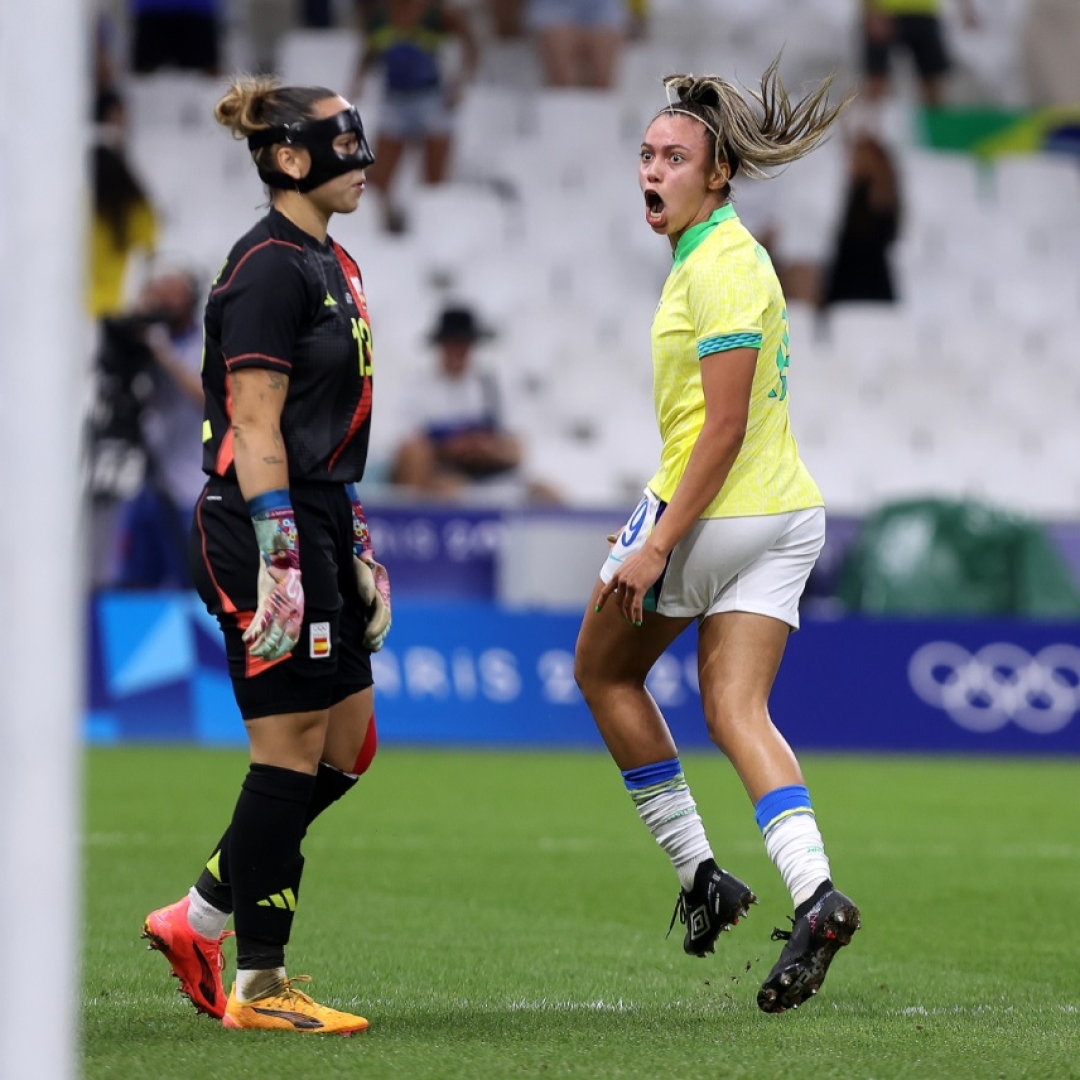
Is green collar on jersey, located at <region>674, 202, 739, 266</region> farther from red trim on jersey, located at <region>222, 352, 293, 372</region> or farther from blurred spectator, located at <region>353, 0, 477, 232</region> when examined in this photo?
blurred spectator, located at <region>353, 0, 477, 232</region>

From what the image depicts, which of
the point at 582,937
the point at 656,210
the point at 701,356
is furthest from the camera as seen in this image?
the point at 582,937

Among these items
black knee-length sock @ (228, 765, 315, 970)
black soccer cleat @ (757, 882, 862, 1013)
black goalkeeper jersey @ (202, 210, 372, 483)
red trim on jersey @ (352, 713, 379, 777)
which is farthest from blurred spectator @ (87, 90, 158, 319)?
black soccer cleat @ (757, 882, 862, 1013)

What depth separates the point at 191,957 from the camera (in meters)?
4.72

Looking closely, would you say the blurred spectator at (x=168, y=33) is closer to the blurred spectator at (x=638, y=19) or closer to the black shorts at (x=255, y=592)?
the blurred spectator at (x=638, y=19)

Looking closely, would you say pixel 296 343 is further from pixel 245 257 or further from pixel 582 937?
pixel 582 937

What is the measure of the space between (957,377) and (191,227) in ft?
25.2

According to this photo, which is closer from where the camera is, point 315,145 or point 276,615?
point 276,615

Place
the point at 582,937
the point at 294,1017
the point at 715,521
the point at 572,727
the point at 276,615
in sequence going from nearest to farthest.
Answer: the point at 276,615 → the point at 294,1017 → the point at 715,521 → the point at 582,937 → the point at 572,727

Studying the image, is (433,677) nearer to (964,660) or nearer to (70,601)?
(964,660)

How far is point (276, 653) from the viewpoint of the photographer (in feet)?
14.2

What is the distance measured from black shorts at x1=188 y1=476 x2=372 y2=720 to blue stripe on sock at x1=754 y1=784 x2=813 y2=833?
1.04 metres

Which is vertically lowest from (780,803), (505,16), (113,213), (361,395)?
(780,803)

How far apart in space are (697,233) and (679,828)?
147 cm

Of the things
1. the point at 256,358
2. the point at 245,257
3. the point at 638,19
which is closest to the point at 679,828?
the point at 256,358
